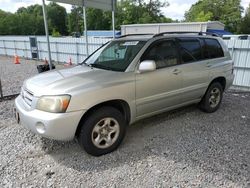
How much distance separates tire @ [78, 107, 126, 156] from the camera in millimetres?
2971

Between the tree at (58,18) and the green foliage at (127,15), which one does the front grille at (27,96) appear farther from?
the tree at (58,18)

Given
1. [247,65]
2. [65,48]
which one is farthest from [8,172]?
[65,48]

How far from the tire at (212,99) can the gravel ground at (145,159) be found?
473 millimetres

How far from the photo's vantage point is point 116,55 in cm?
395

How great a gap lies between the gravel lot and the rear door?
0.63 metres

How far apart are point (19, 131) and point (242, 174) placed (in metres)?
3.63

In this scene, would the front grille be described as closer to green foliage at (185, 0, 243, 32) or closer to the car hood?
the car hood

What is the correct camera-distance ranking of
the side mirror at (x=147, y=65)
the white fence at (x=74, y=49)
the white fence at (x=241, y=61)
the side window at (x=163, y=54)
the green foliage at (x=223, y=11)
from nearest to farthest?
the side mirror at (x=147, y=65), the side window at (x=163, y=54), the white fence at (x=241, y=61), the white fence at (x=74, y=49), the green foliage at (x=223, y=11)

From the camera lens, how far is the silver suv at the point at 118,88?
2.81 m

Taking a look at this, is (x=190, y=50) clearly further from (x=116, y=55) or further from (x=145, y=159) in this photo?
(x=145, y=159)

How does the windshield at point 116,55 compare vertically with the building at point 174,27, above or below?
below

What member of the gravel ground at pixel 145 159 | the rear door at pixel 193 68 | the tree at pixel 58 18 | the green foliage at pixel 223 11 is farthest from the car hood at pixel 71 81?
the tree at pixel 58 18

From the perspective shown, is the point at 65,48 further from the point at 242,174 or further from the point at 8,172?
the point at 242,174

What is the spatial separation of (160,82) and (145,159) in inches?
50.3
